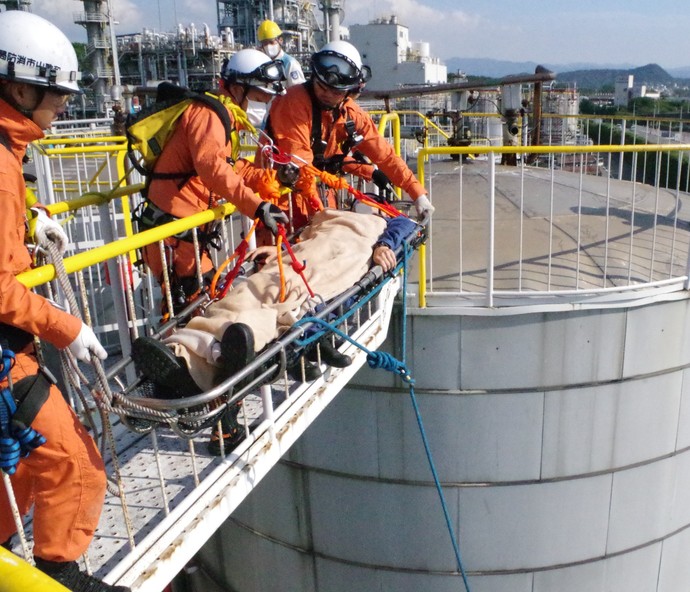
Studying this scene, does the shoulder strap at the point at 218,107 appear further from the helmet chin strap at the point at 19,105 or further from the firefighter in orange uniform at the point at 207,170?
the helmet chin strap at the point at 19,105

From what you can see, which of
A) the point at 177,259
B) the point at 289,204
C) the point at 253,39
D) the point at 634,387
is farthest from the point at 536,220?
the point at 253,39

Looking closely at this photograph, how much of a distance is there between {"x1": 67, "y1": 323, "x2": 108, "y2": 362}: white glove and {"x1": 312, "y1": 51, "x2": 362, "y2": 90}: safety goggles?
284cm

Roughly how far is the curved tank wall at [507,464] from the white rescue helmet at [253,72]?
2.04 meters

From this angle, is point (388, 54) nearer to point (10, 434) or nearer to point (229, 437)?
point (229, 437)

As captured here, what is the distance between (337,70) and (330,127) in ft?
1.75

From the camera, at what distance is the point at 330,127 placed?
493 cm

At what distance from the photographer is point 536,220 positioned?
20.6 feet

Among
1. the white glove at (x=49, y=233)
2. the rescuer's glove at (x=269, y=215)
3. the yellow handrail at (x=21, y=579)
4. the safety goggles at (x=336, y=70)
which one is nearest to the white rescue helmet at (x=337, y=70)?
the safety goggles at (x=336, y=70)

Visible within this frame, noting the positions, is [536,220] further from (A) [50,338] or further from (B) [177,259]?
(A) [50,338]

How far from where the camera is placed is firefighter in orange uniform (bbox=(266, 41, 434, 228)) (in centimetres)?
453

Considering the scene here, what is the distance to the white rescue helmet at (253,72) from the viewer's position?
433cm

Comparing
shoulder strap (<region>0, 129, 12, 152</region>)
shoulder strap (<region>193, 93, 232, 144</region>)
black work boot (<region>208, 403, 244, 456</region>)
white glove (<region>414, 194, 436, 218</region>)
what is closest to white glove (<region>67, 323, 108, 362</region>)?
shoulder strap (<region>0, 129, 12, 152</region>)

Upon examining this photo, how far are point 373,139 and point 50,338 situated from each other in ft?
10.9

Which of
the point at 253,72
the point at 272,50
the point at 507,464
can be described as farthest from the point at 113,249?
the point at 272,50
